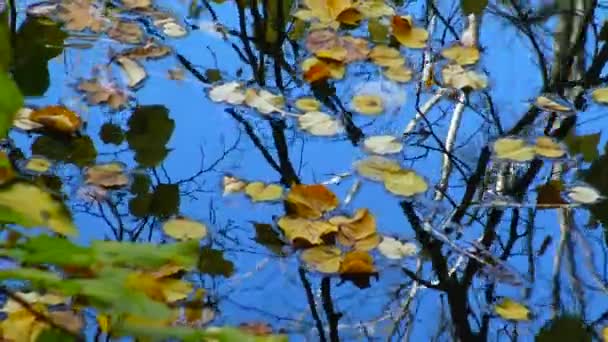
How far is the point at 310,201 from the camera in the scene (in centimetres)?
109

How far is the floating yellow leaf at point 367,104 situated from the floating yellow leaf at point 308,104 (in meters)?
0.06

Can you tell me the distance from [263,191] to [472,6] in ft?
2.49

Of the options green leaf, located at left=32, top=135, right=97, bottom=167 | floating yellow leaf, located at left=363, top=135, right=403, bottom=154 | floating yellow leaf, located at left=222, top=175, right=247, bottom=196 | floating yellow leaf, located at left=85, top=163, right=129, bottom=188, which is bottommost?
floating yellow leaf, located at left=222, top=175, right=247, bottom=196

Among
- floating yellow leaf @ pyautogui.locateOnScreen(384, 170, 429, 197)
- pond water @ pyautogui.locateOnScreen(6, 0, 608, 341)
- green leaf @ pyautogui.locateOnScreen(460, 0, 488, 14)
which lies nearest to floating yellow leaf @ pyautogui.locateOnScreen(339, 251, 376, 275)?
pond water @ pyautogui.locateOnScreen(6, 0, 608, 341)

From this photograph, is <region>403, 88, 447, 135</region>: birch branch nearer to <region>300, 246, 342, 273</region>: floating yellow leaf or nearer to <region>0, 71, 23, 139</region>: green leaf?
<region>300, 246, 342, 273</region>: floating yellow leaf

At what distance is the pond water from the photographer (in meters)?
1.02

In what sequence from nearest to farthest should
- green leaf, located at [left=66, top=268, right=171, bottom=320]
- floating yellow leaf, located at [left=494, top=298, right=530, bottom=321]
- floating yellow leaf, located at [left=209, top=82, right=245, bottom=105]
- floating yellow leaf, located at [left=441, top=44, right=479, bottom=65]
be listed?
green leaf, located at [left=66, top=268, right=171, bottom=320] → floating yellow leaf, located at [left=494, top=298, right=530, bottom=321] → floating yellow leaf, located at [left=209, top=82, right=245, bottom=105] → floating yellow leaf, located at [left=441, top=44, right=479, bottom=65]

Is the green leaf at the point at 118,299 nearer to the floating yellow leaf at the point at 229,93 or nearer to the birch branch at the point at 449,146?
the birch branch at the point at 449,146

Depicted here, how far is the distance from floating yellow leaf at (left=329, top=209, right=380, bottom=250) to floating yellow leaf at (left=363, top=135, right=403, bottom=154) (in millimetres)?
170

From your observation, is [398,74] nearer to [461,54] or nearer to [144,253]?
[461,54]

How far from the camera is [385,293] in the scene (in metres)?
1.02

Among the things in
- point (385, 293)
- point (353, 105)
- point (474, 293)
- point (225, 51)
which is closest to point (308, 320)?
point (385, 293)

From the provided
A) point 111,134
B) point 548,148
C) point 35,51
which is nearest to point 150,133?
point 111,134

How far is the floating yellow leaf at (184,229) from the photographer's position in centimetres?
106
